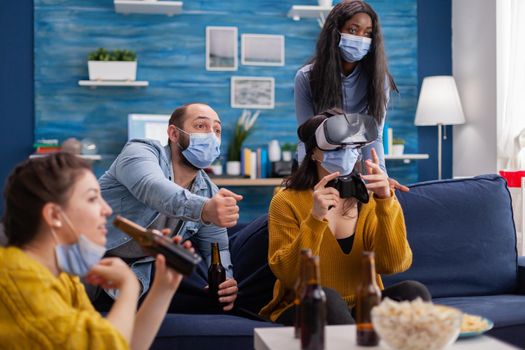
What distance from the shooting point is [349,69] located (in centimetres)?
291

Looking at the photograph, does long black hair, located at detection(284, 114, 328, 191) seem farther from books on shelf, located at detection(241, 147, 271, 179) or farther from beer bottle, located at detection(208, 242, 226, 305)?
books on shelf, located at detection(241, 147, 271, 179)

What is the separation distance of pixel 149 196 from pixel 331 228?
1.96ft

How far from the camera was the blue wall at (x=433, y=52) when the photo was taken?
5.70 meters

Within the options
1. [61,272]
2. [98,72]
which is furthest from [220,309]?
[98,72]

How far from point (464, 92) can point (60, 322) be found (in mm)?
4754

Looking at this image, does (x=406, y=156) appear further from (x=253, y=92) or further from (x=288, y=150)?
(x=253, y=92)

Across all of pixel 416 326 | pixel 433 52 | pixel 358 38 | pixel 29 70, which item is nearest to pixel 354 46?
pixel 358 38

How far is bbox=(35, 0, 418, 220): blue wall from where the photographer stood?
5246 mm

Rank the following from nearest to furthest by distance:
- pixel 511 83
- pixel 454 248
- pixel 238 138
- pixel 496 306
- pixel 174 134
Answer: pixel 496 306, pixel 174 134, pixel 454 248, pixel 511 83, pixel 238 138

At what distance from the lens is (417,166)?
225 inches

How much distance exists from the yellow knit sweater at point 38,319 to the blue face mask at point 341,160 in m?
1.02

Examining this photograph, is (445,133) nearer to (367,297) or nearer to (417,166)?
(417,166)

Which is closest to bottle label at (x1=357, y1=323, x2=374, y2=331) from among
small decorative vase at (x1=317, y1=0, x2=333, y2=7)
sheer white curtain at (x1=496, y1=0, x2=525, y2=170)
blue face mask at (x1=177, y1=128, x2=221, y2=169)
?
blue face mask at (x1=177, y1=128, x2=221, y2=169)

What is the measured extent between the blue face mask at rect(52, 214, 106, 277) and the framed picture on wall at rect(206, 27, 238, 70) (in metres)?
4.17
